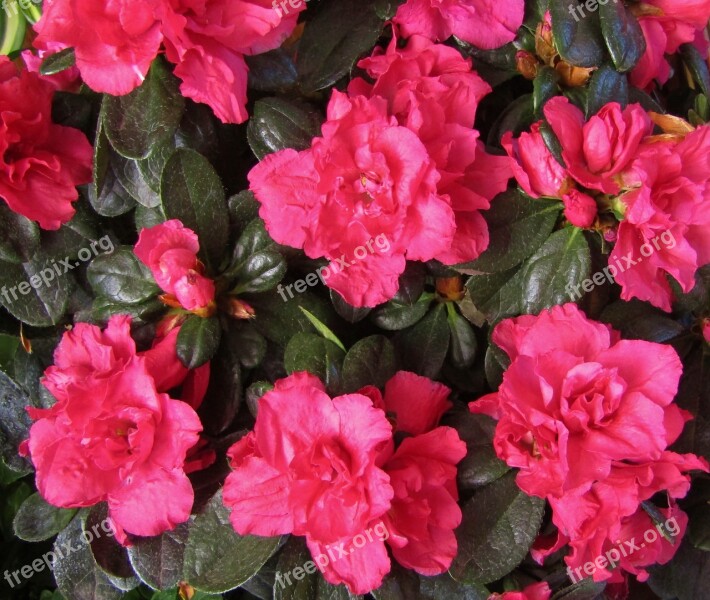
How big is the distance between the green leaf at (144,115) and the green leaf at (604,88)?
0.48 meters

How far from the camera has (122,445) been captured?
2.57 ft

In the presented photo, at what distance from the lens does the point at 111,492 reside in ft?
2.63

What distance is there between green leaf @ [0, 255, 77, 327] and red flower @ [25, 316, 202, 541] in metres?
0.16

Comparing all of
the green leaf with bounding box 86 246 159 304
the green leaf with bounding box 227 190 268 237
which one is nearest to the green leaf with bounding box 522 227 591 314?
the green leaf with bounding box 227 190 268 237

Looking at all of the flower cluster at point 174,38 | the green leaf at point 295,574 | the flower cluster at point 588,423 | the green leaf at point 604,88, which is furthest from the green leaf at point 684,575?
the flower cluster at point 174,38

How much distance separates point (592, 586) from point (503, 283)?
395mm

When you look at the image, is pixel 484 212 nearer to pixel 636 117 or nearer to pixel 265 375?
pixel 636 117

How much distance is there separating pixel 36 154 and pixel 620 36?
69cm

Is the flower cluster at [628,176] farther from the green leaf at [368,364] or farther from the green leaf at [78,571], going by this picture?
the green leaf at [78,571]

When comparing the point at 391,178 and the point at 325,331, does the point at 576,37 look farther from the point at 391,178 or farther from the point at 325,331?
the point at 325,331

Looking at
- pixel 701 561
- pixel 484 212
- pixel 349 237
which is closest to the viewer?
pixel 349 237

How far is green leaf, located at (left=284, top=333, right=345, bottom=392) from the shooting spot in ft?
2.72

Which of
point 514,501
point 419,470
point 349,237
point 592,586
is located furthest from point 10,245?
point 592,586

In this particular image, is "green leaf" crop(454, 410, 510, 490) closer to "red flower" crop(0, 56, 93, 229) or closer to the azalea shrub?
the azalea shrub
